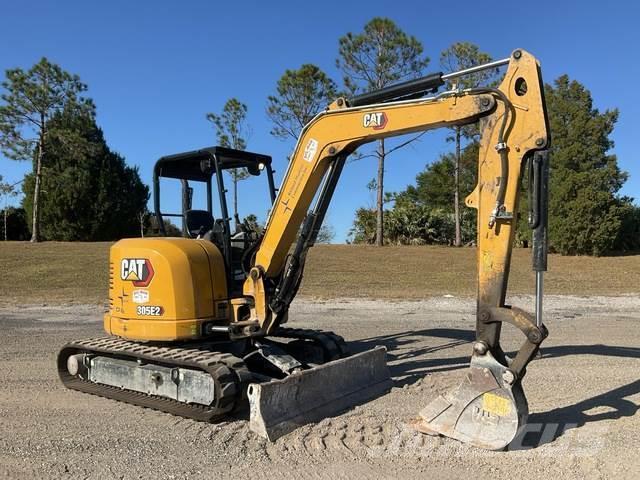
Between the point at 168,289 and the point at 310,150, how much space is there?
6.89 ft

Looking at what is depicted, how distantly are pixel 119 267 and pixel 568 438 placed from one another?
4898 mm

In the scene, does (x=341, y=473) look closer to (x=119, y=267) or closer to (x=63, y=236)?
(x=119, y=267)

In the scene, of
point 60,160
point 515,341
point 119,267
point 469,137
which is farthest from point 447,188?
point 119,267

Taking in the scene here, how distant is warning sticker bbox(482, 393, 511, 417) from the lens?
4320mm

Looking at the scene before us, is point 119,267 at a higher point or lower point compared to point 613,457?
higher

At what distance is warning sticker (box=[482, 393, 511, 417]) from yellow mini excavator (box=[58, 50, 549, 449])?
0.03ft

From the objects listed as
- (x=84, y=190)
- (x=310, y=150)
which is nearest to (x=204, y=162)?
(x=310, y=150)

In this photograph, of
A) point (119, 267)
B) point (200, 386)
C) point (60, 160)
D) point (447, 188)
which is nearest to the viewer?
point (200, 386)

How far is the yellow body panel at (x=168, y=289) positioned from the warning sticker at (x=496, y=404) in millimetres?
2932

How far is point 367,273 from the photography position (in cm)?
2120

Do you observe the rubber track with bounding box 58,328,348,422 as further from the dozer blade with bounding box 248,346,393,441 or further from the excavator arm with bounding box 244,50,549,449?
the excavator arm with bounding box 244,50,549,449

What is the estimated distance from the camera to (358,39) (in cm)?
3033

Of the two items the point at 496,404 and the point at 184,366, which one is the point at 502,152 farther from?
the point at 184,366

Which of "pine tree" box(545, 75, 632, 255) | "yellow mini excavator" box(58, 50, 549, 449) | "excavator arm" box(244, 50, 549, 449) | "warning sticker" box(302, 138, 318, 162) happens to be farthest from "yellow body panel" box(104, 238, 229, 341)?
"pine tree" box(545, 75, 632, 255)
